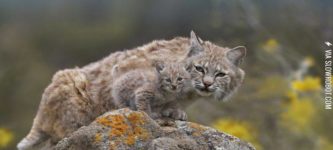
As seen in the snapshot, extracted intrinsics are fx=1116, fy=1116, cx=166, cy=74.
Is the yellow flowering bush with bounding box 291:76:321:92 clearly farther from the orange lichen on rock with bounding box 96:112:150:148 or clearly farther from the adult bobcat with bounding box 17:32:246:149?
the orange lichen on rock with bounding box 96:112:150:148

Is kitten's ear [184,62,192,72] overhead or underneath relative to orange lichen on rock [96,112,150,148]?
overhead

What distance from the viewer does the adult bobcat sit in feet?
45.9

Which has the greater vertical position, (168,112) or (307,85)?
(307,85)

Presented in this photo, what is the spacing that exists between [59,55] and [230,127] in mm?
13070

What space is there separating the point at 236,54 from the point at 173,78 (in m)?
1.23

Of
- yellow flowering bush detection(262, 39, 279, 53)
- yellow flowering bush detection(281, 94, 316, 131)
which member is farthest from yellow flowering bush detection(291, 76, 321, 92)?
yellow flowering bush detection(262, 39, 279, 53)

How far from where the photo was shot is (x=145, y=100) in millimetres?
13461

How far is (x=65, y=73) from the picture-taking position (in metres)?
14.6

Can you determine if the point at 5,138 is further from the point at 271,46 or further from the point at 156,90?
the point at 156,90

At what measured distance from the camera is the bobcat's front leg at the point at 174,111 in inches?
531

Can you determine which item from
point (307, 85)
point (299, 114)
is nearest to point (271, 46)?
point (299, 114)

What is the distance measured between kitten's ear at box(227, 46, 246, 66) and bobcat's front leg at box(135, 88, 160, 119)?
4.36 feet

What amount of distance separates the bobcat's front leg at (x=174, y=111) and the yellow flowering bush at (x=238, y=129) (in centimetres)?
798

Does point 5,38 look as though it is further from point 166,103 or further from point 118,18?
point 166,103
